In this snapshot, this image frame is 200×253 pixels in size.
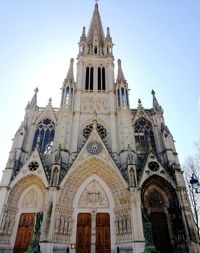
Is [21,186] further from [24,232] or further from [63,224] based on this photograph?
[63,224]

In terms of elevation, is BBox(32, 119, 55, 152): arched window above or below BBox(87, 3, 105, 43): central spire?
below

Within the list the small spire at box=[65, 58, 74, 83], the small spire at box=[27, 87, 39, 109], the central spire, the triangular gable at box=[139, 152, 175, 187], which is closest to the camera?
the triangular gable at box=[139, 152, 175, 187]

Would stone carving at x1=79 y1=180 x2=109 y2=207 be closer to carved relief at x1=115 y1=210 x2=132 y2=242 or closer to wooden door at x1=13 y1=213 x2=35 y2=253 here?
carved relief at x1=115 y1=210 x2=132 y2=242

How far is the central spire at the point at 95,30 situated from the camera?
111 feet

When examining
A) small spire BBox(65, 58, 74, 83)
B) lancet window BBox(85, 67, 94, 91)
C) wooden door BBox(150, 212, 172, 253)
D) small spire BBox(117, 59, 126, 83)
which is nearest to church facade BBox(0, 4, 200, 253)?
wooden door BBox(150, 212, 172, 253)

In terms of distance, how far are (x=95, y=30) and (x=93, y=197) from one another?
29822 mm

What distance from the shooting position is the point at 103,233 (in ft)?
53.0

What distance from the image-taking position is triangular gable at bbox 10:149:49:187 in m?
17.5

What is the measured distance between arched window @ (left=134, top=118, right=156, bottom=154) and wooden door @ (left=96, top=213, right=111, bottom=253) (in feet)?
25.8

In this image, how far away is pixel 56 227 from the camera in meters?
15.4

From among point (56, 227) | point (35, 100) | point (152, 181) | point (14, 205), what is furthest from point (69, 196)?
Result: point (35, 100)

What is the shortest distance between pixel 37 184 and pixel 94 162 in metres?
5.60

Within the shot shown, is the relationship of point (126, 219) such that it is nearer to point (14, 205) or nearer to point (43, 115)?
point (14, 205)

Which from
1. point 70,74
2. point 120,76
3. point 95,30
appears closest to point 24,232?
point 70,74
